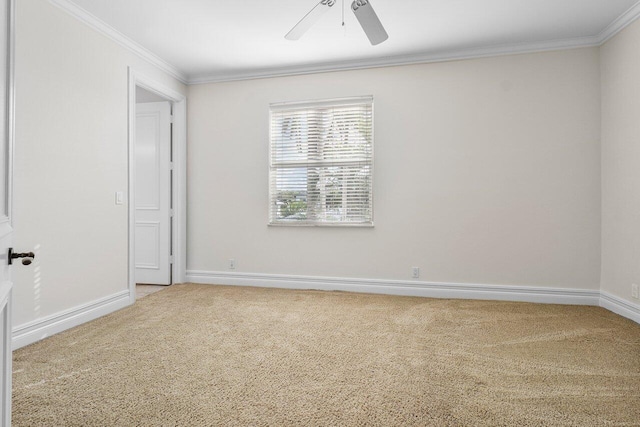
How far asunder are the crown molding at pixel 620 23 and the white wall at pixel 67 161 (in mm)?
4609

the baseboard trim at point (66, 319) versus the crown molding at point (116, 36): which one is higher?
the crown molding at point (116, 36)

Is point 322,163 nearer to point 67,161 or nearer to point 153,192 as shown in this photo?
point 153,192

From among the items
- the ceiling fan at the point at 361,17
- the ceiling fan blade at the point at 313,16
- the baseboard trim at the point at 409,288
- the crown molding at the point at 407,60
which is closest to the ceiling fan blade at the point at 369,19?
the ceiling fan at the point at 361,17

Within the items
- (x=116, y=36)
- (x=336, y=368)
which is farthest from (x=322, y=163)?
(x=336, y=368)

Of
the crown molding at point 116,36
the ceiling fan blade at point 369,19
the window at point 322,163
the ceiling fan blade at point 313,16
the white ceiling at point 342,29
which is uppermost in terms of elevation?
the white ceiling at point 342,29

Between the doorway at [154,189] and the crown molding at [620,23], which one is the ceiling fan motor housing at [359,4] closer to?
the crown molding at [620,23]

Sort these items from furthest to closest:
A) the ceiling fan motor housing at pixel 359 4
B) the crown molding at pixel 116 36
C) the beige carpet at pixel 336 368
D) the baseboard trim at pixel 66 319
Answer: the crown molding at pixel 116 36
the baseboard trim at pixel 66 319
the ceiling fan motor housing at pixel 359 4
the beige carpet at pixel 336 368

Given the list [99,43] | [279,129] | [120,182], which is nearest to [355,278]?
[279,129]

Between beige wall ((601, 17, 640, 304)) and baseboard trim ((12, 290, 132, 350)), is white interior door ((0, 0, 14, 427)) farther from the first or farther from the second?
beige wall ((601, 17, 640, 304))

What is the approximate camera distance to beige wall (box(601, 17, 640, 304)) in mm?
3176

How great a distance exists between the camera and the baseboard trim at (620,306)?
3174mm

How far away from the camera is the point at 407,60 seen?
4121mm

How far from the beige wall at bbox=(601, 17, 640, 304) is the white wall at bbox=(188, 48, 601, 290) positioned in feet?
0.38

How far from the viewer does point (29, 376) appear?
7.08 ft
